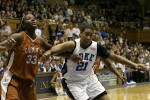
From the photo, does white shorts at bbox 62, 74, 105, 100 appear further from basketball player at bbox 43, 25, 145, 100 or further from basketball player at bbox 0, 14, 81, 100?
basketball player at bbox 0, 14, 81, 100

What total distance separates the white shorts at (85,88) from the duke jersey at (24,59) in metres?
0.75

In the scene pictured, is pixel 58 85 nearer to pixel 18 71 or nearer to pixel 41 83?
pixel 41 83

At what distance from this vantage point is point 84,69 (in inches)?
233

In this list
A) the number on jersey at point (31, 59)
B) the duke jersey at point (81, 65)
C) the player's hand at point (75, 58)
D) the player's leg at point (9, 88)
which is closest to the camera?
the player's leg at point (9, 88)

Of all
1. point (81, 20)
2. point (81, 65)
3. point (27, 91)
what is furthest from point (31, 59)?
point (81, 20)

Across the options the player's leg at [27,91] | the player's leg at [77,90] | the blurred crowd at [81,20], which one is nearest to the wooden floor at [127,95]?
the blurred crowd at [81,20]

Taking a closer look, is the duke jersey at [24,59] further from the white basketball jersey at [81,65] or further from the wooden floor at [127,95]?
the wooden floor at [127,95]

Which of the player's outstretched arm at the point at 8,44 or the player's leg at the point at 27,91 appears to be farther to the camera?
the player's leg at the point at 27,91

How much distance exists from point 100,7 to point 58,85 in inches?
632

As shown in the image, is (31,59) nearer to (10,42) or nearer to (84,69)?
(10,42)

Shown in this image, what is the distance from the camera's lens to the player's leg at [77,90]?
5.77 meters

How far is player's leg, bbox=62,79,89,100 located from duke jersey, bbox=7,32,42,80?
2.40 feet

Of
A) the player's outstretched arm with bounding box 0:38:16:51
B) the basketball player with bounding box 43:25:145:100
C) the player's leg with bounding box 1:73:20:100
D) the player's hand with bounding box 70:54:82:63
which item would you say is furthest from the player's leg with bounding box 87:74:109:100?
the player's outstretched arm with bounding box 0:38:16:51

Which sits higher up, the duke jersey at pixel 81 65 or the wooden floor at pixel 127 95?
the duke jersey at pixel 81 65
